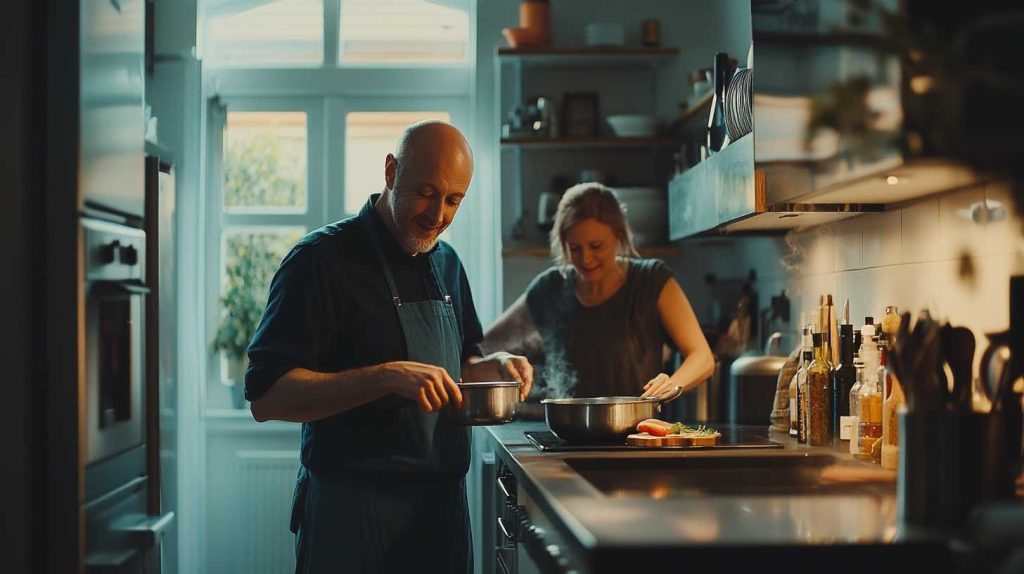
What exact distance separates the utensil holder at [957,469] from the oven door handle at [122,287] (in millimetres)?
1384

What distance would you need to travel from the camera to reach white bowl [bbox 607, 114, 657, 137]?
4438 millimetres

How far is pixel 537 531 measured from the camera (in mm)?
2074

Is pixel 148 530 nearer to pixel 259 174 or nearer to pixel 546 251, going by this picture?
pixel 546 251

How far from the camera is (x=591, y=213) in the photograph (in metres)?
3.31

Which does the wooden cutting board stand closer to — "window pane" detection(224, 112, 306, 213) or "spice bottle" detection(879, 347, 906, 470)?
"spice bottle" detection(879, 347, 906, 470)

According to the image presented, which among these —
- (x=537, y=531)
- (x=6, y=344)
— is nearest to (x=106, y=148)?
(x=6, y=344)

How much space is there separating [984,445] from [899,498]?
142mm

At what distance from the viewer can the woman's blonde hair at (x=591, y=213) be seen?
10.9 ft

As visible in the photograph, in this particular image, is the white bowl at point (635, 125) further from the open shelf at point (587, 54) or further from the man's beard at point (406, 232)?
the man's beard at point (406, 232)

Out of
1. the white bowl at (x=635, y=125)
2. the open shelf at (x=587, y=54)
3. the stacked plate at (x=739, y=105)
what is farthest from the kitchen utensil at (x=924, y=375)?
the open shelf at (x=587, y=54)

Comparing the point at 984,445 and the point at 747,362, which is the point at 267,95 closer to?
the point at 747,362

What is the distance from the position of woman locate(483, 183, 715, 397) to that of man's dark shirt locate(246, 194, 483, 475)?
3.09 ft

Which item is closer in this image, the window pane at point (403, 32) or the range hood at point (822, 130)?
the range hood at point (822, 130)

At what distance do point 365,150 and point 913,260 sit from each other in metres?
2.92
